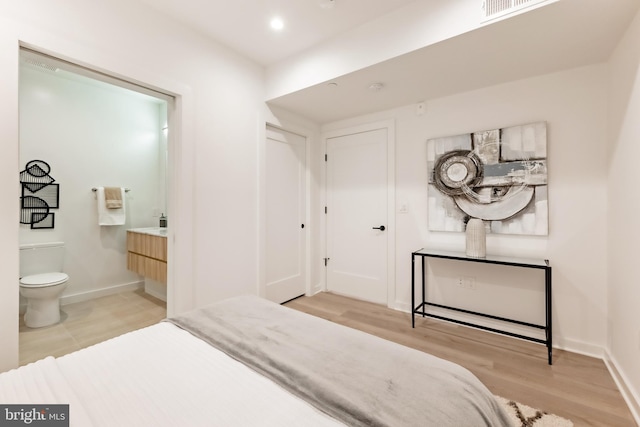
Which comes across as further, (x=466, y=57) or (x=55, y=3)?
(x=466, y=57)

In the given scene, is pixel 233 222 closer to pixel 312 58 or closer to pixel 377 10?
pixel 312 58

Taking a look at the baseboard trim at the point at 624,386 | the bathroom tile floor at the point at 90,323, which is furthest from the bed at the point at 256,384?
the bathroom tile floor at the point at 90,323

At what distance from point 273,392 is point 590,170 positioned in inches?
108

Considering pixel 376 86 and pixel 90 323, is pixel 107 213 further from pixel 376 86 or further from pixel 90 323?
pixel 376 86

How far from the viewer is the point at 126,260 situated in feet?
12.2

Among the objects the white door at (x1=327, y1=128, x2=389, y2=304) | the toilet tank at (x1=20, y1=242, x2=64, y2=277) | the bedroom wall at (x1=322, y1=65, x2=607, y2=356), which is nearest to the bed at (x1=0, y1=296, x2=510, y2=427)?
the bedroom wall at (x1=322, y1=65, x2=607, y2=356)

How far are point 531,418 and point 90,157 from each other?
4.78 meters

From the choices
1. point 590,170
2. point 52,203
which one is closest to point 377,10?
point 590,170

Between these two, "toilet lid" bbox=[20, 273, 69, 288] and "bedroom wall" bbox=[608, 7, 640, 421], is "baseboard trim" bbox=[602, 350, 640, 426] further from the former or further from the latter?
"toilet lid" bbox=[20, 273, 69, 288]

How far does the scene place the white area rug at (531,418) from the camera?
4.90 feet

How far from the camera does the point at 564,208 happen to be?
7.46ft

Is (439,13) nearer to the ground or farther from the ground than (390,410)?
farther from the ground

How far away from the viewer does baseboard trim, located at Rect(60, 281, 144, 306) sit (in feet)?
10.6

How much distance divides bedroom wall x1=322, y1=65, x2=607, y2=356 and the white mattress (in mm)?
2364
